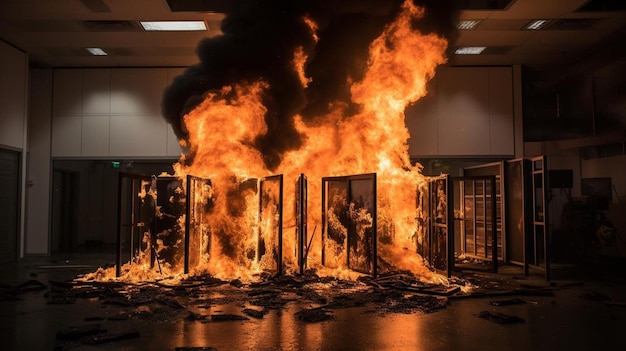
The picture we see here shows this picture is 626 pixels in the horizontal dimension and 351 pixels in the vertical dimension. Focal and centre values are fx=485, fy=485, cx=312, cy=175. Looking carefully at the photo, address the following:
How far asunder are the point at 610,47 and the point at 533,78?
2.31 m

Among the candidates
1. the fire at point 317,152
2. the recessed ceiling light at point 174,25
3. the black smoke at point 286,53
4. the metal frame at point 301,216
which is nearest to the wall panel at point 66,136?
the recessed ceiling light at point 174,25

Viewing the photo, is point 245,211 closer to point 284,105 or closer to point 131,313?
point 284,105

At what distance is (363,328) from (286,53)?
668 cm

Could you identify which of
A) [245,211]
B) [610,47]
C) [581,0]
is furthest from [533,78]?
[245,211]

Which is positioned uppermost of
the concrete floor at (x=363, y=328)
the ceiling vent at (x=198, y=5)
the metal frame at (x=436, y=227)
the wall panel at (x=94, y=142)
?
the ceiling vent at (x=198, y=5)

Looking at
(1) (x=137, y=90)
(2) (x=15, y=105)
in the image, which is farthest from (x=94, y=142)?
(2) (x=15, y=105)

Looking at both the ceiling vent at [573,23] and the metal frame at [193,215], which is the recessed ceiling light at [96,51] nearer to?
the metal frame at [193,215]

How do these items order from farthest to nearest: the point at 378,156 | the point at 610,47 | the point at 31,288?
the point at 610,47, the point at 378,156, the point at 31,288

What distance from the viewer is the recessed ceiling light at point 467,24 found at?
11.4 metres

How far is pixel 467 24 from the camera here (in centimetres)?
1154

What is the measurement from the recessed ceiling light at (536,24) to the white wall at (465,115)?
2.75m

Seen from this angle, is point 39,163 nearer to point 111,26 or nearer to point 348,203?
point 111,26

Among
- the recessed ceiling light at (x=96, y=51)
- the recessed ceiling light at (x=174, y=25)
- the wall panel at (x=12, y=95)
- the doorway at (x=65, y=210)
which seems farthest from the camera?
the doorway at (x=65, y=210)

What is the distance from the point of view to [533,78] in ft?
49.1
